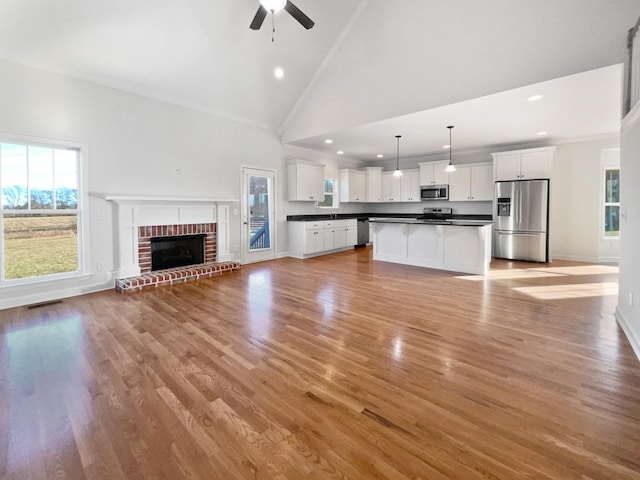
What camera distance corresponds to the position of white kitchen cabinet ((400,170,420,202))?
8414 mm

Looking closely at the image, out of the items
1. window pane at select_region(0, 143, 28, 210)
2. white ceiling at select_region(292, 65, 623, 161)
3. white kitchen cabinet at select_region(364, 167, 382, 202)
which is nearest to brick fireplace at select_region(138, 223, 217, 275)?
window pane at select_region(0, 143, 28, 210)

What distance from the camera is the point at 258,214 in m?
6.83

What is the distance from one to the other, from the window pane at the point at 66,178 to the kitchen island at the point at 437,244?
17.4ft

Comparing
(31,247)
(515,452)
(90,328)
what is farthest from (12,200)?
(515,452)

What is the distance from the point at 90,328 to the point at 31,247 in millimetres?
1868

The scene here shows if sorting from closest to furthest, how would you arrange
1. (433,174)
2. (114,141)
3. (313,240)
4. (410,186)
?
1. (114,141)
2. (313,240)
3. (433,174)
4. (410,186)

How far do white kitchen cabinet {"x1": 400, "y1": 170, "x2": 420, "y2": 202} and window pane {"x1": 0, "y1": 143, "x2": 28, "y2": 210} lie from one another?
26.0 feet

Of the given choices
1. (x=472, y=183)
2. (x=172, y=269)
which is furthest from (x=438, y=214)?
(x=172, y=269)

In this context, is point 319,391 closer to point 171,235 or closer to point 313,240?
point 171,235

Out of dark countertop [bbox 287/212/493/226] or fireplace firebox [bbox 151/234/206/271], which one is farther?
dark countertop [bbox 287/212/493/226]

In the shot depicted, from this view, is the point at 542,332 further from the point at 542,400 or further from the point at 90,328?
the point at 90,328

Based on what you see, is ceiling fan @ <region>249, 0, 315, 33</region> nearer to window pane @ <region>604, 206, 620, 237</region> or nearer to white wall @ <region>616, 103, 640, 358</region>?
white wall @ <region>616, 103, 640, 358</region>

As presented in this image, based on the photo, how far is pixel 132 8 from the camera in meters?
3.60

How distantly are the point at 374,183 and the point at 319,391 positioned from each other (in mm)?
7911
